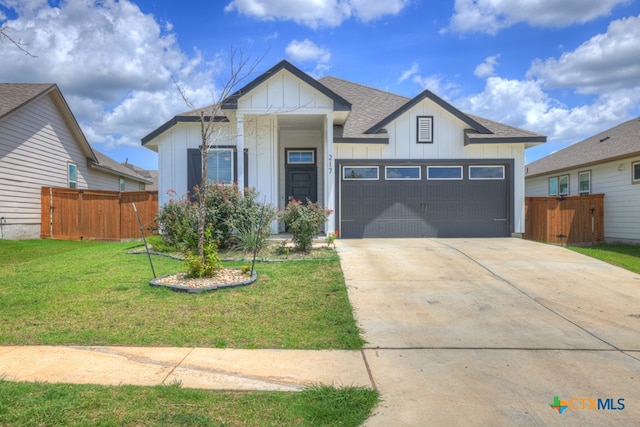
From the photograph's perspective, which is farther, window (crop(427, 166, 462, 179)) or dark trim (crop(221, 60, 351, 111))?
window (crop(427, 166, 462, 179))

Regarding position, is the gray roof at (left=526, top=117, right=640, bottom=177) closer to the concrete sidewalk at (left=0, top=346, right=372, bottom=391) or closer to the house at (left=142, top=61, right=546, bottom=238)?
the house at (left=142, top=61, right=546, bottom=238)

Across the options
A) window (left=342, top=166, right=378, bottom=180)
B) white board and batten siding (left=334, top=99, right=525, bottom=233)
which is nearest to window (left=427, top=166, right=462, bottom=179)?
white board and batten siding (left=334, top=99, right=525, bottom=233)

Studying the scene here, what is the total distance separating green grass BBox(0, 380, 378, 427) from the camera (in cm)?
290

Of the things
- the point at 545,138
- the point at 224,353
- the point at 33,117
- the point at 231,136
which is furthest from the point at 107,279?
the point at 545,138

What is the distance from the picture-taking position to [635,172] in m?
13.9

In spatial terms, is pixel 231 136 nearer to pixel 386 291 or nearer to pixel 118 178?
pixel 386 291

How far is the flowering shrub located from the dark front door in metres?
3.80

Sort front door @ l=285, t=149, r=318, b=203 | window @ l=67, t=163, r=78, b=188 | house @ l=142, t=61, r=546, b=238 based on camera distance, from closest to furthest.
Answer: house @ l=142, t=61, r=546, b=238
front door @ l=285, t=149, r=318, b=203
window @ l=67, t=163, r=78, b=188

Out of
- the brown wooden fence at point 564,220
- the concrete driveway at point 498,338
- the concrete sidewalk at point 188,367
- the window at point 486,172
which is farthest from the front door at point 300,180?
the concrete sidewalk at point 188,367

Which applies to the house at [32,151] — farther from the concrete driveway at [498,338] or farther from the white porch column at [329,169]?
the concrete driveway at [498,338]

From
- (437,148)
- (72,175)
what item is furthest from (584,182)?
(72,175)

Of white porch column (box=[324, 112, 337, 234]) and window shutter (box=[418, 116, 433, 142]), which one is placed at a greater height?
window shutter (box=[418, 116, 433, 142])

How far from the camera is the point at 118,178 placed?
76.2ft

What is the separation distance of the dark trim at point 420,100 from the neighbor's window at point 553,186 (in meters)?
8.98
